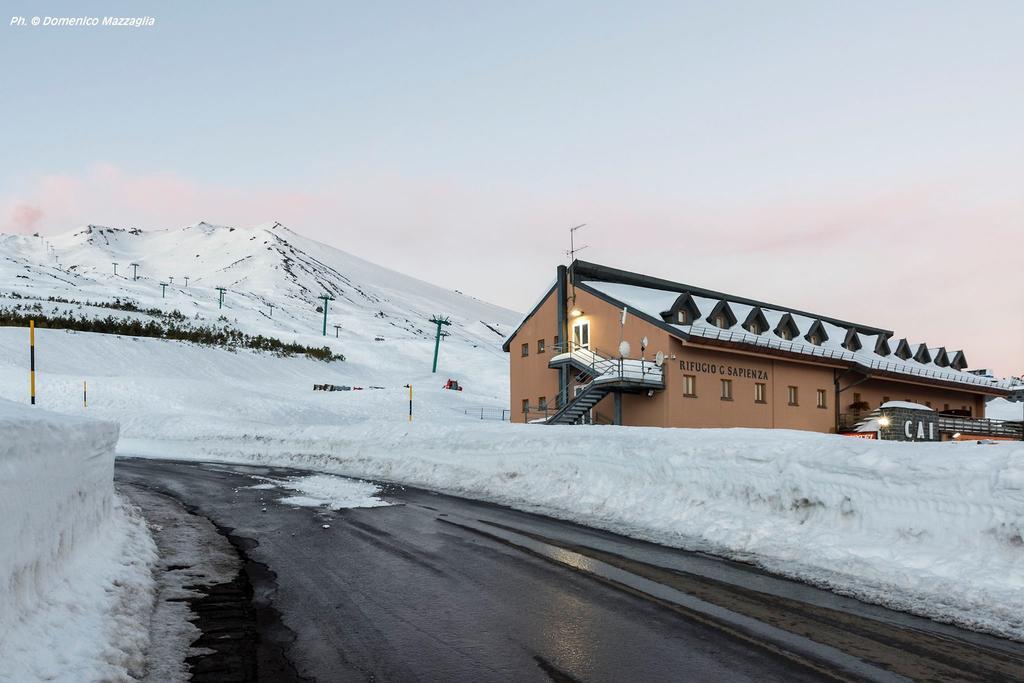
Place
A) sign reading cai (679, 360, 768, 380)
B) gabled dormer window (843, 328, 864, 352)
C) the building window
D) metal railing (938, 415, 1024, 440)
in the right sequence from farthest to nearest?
gabled dormer window (843, 328, 864, 352)
metal railing (938, 415, 1024, 440)
the building window
sign reading cai (679, 360, 768, 380)

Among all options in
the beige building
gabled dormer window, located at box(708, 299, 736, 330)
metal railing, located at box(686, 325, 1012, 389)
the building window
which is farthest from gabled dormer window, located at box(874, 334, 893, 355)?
the building window

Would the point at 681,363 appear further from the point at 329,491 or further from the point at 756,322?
the point at 329,491

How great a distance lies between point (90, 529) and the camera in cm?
819

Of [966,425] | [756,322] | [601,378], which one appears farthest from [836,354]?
[601,378]

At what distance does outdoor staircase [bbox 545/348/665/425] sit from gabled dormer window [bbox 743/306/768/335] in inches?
307

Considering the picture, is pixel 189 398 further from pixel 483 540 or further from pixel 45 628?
pixel 45 628

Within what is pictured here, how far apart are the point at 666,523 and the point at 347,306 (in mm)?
174877

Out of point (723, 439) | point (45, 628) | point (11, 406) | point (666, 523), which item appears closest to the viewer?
point (45, 628)

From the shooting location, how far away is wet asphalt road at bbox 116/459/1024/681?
546 cm

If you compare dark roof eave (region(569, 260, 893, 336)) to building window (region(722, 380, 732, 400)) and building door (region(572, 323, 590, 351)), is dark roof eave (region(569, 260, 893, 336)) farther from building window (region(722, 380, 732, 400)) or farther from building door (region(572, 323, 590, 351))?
building window (region(722, 380, 732, 400))

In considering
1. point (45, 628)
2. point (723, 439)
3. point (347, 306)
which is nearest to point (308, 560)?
point (45, 628)

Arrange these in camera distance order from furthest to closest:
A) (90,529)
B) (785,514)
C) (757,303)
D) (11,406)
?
(757,303) → (785,514) → (90,529) → (11,406)

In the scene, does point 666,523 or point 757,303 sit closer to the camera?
point 666,523

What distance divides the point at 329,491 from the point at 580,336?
2378 cm
